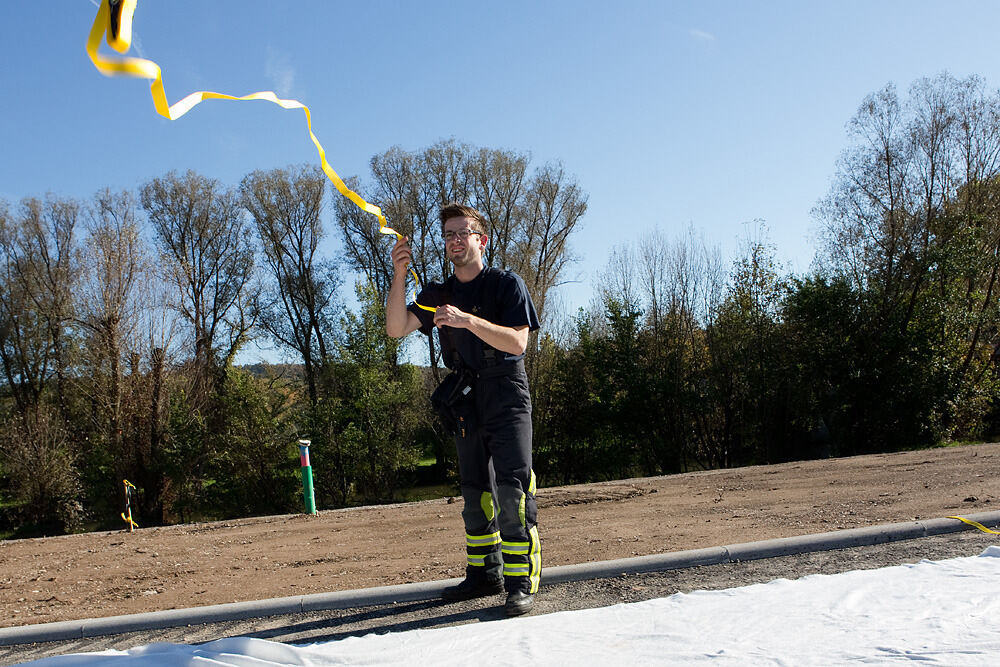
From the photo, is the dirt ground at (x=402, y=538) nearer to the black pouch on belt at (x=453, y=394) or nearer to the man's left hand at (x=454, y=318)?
the black pouch on belt at (x=453, y=394)

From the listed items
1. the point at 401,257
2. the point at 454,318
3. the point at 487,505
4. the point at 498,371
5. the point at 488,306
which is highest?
the point at 401,257

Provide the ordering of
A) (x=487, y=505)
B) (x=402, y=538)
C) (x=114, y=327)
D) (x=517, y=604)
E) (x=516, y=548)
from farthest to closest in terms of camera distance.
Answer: (x=114, y=327)
(x=402, y=538)
(x=487, y=505)
(x=516, y=548)
(x=517, y=604)

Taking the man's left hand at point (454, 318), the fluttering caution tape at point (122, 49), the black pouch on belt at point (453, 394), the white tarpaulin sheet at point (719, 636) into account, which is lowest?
the white tarpaulin sheet at point (719, 636)

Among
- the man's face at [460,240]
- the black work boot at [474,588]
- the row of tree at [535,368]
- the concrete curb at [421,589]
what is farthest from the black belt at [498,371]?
the row of tree at [535,368]

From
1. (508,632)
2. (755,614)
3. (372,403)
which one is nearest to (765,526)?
(755,614)

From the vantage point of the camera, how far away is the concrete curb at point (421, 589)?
11.5 ft

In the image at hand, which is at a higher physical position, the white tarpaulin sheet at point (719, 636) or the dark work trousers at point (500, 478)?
the dark work trousers at point (500, 478)

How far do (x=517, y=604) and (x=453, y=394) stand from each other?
3.42 feet

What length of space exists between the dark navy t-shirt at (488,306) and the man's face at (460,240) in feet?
0.45

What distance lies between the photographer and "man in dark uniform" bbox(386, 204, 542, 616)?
3416 millimetres

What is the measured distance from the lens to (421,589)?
3693mm

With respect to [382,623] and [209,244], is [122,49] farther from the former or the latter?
[209,244]

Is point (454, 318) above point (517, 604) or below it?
above

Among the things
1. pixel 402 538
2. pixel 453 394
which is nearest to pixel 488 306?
pixel 453 394
